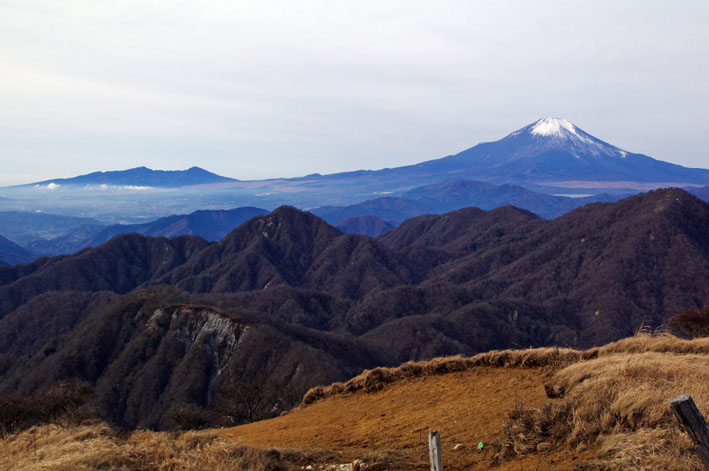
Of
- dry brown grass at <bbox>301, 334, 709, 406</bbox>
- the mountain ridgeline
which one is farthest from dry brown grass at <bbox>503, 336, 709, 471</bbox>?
the mountain ridgeline

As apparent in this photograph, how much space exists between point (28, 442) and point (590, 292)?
98772mm

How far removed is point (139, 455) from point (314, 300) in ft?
274

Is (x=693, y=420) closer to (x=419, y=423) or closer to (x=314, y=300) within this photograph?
(x=419, y=423)

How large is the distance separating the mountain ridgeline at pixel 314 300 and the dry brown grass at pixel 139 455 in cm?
939

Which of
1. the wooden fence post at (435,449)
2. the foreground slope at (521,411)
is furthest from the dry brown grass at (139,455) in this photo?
the wooden fence post at (435,449)

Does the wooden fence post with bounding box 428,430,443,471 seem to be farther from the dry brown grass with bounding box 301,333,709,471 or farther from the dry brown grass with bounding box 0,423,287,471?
the dry brown grass with bounding box 0,423,287,471

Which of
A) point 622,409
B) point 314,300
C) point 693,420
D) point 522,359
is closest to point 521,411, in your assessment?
point 622,409

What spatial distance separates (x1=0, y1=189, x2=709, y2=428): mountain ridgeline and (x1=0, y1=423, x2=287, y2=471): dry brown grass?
9.39 meters

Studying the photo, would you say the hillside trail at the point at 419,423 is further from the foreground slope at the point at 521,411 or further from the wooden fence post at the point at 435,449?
the wooden fence post at the point at 435,449

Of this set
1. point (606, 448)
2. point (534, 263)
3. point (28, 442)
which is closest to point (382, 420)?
point (606, 448)

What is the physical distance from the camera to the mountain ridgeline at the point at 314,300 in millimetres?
49688

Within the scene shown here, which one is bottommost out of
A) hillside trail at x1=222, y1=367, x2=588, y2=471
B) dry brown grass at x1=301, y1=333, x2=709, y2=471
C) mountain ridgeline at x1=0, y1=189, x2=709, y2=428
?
mountain ridgeline at x1=0, y1=189, x2=709, y2=428

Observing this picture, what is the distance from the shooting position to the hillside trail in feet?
25.3

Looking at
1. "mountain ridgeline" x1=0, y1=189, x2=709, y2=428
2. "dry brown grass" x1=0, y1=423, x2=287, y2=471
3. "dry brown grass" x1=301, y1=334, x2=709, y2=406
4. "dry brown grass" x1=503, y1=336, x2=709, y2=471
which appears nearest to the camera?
"dry brown grass" x1=503, y1=336, x2=709, y2=471
